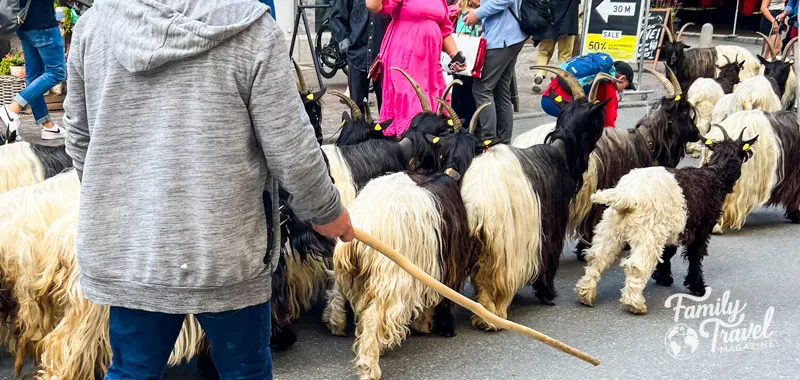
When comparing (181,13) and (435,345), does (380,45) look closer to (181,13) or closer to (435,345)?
(435,345)

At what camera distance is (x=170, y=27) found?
7.17ft

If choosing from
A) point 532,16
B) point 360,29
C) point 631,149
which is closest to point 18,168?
point 360,29

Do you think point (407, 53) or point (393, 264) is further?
point (407, 53)

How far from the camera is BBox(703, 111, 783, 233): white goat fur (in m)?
6.45

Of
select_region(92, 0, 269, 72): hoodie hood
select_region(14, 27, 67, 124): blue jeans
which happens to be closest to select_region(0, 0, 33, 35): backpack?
select_region(14, 27, 67, 124): blue jeans

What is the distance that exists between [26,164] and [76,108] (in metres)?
2.32

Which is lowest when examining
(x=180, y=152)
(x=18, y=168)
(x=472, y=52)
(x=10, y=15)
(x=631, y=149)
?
(x=631, y=149)

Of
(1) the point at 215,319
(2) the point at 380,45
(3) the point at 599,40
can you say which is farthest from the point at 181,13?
(3) the point at 599,40

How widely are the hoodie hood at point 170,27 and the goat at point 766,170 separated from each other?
5030mm

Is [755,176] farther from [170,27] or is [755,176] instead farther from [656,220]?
[170,27]

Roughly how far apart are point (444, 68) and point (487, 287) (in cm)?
287

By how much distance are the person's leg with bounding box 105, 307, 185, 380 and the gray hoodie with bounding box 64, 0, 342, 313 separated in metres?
0.07

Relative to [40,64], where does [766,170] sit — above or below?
below

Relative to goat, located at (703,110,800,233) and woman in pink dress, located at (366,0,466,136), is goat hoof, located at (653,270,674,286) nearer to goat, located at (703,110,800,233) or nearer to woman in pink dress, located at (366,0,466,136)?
goat, located at (703,110,800,233)
